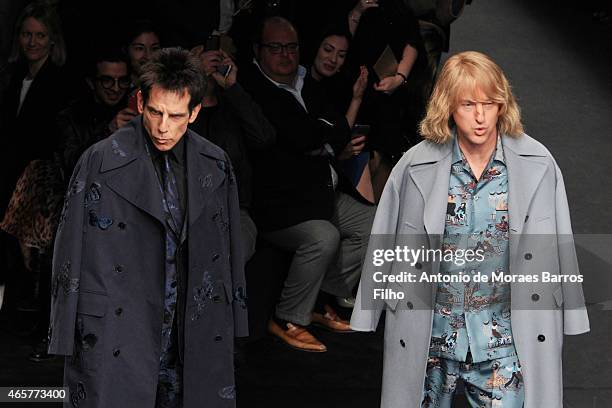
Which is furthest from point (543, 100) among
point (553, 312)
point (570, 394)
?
point (553, 312)

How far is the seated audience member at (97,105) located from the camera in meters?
7.57

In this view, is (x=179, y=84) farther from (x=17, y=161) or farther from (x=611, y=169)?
(x=611, y=169)

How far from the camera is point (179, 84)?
219 inches

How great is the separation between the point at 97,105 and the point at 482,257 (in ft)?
9.11

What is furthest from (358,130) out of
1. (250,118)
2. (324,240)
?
(250,118)

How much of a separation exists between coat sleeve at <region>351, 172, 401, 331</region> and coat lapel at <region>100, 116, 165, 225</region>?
77cm

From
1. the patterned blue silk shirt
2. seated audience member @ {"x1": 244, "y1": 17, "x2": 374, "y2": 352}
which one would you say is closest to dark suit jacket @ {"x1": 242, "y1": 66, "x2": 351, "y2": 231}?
seated audience member @ {"x1": 244, "y1": 17, "x2": 374, "y2": 352}

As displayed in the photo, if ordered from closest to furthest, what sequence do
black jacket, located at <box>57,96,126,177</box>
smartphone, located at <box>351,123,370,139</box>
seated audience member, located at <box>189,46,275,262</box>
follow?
seated audience member, located at <box>189,46,275,262</box>
black jacket, located at <box>57,96,126,177</box>
smartphone, located at <box>351,123,370,139</box>

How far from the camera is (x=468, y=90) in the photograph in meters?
5.47

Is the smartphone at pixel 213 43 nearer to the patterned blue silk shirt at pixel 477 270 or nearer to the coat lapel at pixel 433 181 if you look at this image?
the coat lapel at pixel 433 181

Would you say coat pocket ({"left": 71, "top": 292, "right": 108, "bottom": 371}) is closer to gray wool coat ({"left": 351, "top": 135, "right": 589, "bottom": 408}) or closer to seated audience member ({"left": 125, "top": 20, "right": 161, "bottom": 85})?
gray wool coat ({"left": 351, "top": 135, "right": 589, "bottom": 408})

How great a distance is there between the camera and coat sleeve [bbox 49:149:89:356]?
5.50 metres

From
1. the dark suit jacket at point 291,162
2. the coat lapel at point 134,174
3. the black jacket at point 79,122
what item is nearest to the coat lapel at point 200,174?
the coat lapel at point 134,174

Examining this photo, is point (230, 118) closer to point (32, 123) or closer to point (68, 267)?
point (32, 123)
